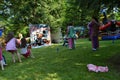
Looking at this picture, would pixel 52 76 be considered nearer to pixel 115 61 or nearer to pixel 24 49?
pixel 115 61

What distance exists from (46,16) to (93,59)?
66.6ft

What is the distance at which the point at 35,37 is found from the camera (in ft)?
82.9

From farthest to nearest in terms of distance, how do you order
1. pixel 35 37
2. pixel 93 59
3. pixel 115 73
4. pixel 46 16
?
1. pixel 46 16
2. pixel 35 37
3. pixel 93 59
4. pixel 115 73

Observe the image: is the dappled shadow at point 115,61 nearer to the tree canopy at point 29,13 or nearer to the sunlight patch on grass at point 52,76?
the sunlight patch on grass at point 52,76

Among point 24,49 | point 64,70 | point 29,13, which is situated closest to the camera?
point 64,70

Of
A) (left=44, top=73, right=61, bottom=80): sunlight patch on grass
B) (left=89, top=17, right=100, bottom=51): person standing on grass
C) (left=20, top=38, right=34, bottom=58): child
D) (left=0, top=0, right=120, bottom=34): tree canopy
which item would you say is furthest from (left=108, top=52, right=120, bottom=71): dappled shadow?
(left=0, top=0, right=120, bottom=34): tree canopy

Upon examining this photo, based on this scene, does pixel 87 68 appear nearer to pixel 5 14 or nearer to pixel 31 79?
pixel 31 79

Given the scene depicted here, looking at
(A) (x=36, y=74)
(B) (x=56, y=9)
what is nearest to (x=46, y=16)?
(B) (x=56, y=9)

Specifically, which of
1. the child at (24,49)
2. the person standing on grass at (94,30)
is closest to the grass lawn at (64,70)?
the child at (24,49)

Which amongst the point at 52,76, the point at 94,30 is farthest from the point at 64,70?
the point at 94,30

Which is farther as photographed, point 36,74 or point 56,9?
point 56,9

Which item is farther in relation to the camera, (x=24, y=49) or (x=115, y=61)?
(x=24, y=49)

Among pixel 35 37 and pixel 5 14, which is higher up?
pixel 5 14

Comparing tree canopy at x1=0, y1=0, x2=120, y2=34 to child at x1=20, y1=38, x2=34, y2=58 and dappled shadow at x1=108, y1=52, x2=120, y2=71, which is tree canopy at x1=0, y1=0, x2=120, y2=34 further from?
dappled shadow at x1=108, y1=52, x2=120, y2=71
